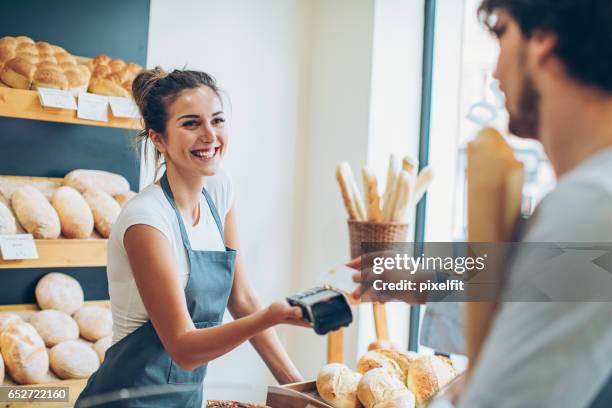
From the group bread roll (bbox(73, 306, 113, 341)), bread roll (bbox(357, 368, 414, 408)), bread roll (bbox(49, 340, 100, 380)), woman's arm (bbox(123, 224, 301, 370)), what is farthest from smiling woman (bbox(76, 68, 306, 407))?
bread roll (bbox(73, 306, 113, 341))

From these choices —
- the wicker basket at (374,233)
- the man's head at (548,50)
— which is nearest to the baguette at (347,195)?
the wicker basket at (374,233)

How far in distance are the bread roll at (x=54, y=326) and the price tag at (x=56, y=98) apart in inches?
25.7

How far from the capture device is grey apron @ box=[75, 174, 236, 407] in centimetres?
132

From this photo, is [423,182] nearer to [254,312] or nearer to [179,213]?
[254,312]

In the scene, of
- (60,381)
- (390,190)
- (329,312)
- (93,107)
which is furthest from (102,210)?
(329,312)

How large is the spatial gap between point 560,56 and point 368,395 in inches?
39.6

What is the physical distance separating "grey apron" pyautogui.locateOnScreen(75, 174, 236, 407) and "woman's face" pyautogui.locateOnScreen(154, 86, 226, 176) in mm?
72

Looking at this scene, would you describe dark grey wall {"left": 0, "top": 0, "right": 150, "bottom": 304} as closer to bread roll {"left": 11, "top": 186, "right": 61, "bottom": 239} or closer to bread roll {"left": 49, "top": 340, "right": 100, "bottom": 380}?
bread roll {"left": 11, "top": 186, "right": 61, "bottom": 239}

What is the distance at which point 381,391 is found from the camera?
126 cm

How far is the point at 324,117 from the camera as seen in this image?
2.84 metres

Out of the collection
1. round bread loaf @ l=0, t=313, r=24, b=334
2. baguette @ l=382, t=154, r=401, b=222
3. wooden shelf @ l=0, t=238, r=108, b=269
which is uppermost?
baguette @ l=382, t=154, r=401, b=222

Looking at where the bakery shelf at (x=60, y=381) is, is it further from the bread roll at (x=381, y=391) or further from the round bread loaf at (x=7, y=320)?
the bread roll at (x=381, y=391)

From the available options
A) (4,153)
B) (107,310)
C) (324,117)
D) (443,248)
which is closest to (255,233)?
(324,117)

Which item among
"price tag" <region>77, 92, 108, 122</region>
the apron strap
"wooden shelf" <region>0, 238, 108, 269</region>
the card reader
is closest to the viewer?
the card reader
